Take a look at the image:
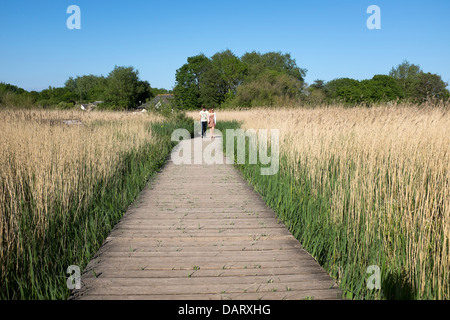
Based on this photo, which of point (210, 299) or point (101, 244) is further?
point (101, 244)

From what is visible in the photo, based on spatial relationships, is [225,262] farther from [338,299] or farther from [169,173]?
[169,173]

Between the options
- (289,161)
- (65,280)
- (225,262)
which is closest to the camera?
(65,280)

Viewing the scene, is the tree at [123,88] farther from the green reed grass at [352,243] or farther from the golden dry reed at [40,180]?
the green reed grass at [352,243]

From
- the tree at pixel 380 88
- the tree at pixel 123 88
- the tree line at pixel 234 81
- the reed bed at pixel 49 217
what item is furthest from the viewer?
the tree at pixel 123 88

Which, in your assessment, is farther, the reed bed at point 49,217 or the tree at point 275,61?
the tree at point 275,61

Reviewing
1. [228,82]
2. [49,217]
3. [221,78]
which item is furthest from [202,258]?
[228,82]

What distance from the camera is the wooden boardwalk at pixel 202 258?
2.58 m

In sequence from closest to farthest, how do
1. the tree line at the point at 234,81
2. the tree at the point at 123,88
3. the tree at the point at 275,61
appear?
the tree line at the point at 234,81 < the tree at the point at 123,88 < the tree at the point at 275,61

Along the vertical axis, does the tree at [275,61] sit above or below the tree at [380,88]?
above

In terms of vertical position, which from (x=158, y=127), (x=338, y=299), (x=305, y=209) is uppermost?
(x=158, y=127)

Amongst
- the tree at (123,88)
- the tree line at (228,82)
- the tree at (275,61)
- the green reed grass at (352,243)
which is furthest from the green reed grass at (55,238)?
the tree at (275,61)

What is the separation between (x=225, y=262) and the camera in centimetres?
310

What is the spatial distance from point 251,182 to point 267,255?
11.5 ft
